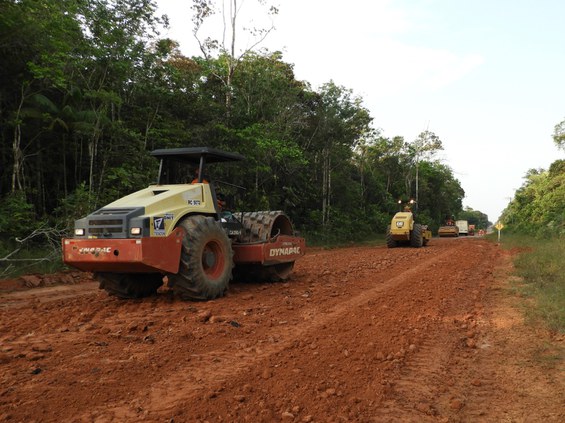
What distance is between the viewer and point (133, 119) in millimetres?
16562

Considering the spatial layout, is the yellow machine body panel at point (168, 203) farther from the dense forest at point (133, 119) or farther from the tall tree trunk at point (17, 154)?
the tall tree trunk at point (17, 154)

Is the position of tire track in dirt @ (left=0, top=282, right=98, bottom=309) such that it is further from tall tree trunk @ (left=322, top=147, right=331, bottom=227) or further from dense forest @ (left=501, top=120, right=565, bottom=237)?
dense forest @ (left=501, top=120, right=565, bottom=237)

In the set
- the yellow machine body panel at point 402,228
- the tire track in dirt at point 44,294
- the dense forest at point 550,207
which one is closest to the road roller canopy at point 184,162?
the tire track in dirt at point 44,294

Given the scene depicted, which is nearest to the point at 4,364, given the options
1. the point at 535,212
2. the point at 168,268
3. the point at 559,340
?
the point at 168,268

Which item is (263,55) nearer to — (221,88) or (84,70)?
(221,88)

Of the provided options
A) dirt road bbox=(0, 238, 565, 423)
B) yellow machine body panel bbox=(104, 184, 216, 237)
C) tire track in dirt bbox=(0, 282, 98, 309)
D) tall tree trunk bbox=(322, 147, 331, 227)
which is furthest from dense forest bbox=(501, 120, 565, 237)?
tire track in dirt bbox=(0, 282, 98, 309)

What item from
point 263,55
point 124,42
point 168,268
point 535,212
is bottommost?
point 168,268

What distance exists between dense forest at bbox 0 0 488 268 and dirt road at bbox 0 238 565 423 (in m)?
6.86

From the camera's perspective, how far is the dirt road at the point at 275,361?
3.06 m

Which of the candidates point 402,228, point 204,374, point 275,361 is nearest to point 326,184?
point 402,228

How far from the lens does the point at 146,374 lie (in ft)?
12.0

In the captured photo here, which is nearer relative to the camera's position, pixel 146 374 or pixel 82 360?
pixel 146 374

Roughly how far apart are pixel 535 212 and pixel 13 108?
29.2 metres

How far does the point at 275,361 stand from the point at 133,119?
1453 centimetres
